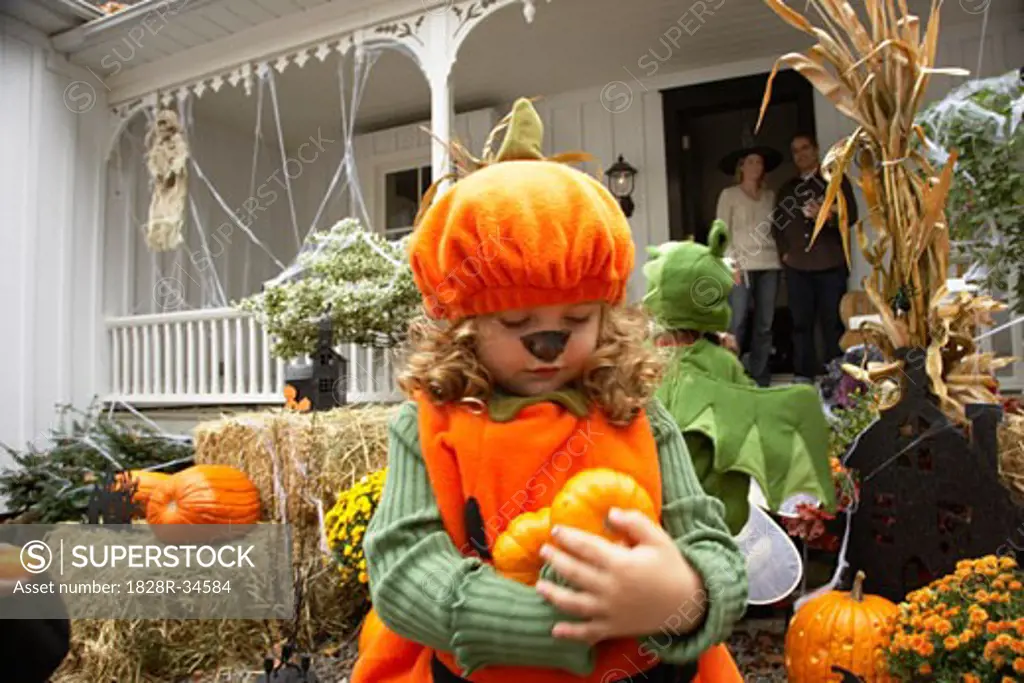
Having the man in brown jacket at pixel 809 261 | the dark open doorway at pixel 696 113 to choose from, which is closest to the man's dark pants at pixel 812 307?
the man in brown jacket at pixel 809 261

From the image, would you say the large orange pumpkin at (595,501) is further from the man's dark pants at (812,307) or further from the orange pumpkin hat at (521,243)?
the man's dark pants at (812,307)

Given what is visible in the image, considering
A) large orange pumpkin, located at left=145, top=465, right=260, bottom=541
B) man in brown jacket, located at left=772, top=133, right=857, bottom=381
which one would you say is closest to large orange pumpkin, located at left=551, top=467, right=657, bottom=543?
large orange pumpkin, located at left=145, top=465, right=260, bottom=541

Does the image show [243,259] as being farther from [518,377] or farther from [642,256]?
[518,377]

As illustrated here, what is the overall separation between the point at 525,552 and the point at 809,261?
16.2 ft

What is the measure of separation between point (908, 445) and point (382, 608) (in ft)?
5.72

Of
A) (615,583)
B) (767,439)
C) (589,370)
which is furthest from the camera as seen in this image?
(767,439)

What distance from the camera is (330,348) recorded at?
4.06 meters

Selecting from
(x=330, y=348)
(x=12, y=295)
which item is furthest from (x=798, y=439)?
(x=12, y=295)

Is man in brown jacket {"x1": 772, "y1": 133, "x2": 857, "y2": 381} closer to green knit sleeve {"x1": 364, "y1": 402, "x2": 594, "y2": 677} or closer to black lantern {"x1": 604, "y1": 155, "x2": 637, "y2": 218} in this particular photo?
black lantern {"x1": 604, "y1": 155, "x2": 637, "y2": 218}

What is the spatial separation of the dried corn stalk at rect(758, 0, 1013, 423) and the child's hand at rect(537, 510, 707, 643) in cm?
156

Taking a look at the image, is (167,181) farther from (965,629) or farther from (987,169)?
(965,629)

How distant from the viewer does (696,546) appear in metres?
0.94

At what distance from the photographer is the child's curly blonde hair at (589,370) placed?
1.02m

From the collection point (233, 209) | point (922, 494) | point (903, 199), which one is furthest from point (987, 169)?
point (233, 209)
